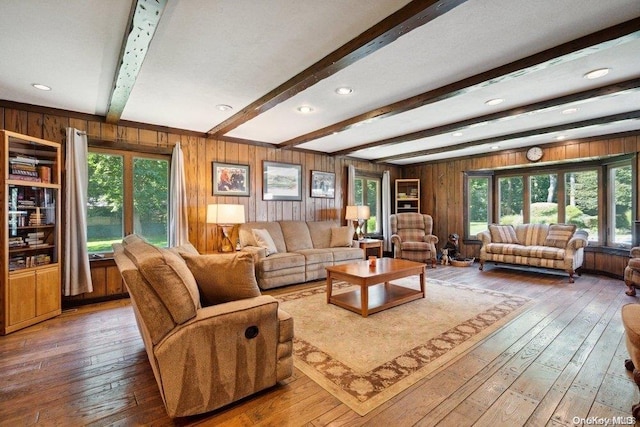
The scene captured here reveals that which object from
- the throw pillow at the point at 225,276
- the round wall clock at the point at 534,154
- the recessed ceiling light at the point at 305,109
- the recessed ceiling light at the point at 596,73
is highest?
the recessed ceiling light at the point at 305,109

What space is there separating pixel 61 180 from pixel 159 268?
10.1 ft

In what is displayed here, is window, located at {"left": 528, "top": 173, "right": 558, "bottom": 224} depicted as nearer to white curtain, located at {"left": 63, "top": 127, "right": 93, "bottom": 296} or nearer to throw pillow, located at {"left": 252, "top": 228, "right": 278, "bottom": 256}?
throw pillow, located at {"left": 252, "top": 228, "right": 278, "bottom": 256}

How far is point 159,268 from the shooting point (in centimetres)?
158

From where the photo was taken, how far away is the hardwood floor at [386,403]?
66.3 inches

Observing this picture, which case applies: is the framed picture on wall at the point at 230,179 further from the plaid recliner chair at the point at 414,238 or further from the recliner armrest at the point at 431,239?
the recliner armrest at the point at 431,239

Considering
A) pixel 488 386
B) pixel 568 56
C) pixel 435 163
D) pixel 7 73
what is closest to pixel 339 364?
pixel 488 386

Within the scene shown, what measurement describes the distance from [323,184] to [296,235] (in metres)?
1.44

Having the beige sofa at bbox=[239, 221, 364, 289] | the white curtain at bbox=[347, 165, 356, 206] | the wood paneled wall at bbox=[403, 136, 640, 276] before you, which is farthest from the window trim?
the beige sofa at bbox=[239, 221, 364, 289]

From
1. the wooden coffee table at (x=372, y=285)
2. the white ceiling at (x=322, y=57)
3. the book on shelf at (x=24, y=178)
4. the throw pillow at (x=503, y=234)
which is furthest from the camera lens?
the throw pillow at (x=503, y=234)

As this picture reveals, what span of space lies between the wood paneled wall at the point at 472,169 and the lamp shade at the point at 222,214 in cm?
499

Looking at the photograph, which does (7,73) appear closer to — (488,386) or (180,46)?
(180,46)

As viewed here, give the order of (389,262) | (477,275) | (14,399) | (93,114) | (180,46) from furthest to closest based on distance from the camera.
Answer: (477,275), (389,262), (93,114), (180,46), (14,399)

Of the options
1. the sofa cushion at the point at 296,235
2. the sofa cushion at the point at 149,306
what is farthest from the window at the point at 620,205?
the sofa cushion at the point at 149,306

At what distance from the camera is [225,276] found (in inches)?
76.9
